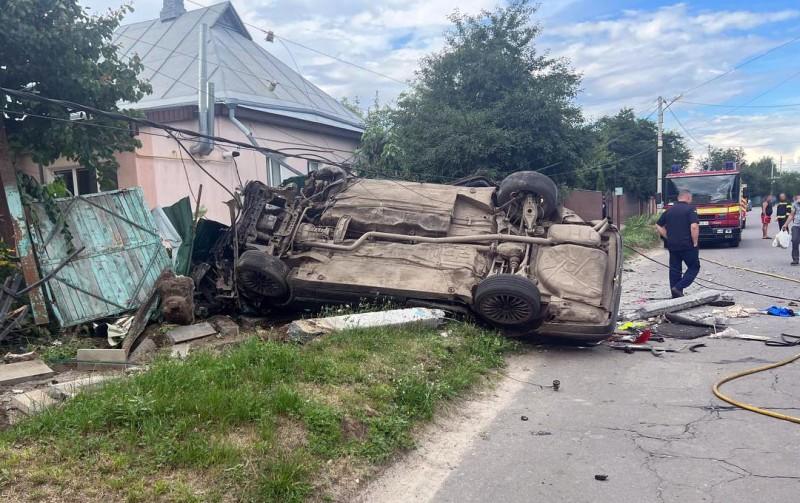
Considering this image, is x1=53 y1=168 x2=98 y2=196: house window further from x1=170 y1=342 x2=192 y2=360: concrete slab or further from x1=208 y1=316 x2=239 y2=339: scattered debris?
x1=170 y1=342 x2=192 y2=360: concrete slab

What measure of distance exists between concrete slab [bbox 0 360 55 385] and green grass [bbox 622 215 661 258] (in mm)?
16207

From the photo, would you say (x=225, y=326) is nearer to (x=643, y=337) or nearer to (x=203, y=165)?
(x=643, y=337)

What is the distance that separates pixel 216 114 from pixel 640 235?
1652cm

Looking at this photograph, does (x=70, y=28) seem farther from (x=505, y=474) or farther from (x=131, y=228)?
(x=505, y=474)

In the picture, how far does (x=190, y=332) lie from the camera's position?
7352mm

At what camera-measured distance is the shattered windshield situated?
20031 mm

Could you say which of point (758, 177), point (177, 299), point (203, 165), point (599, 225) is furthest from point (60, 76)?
point (758, 177)

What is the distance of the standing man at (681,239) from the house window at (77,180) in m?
10.3

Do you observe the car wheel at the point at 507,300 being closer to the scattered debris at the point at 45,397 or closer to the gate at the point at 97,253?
the scattered debris at the point at 45,397

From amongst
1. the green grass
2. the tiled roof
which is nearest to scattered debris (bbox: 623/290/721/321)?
the green grass

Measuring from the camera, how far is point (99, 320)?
797 centimetres

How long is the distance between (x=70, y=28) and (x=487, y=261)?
20.0 feet

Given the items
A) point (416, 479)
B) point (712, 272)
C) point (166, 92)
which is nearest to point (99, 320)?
point (416, 479)

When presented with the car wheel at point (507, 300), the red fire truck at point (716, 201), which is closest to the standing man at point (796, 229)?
the red fire truck at point (716, 201)
